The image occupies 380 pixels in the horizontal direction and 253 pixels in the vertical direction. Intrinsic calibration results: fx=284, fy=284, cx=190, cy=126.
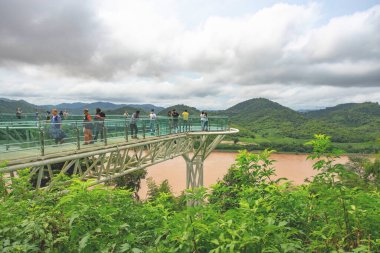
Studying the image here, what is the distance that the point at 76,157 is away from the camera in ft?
28.1

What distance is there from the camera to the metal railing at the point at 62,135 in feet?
24.7

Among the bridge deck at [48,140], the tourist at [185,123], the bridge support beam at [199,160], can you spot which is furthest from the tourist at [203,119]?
the bridge deck at [48,140]

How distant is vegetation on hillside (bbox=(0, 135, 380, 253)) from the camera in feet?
6.74

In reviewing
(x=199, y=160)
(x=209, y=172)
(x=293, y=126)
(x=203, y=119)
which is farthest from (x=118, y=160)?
(x=293, y=126)

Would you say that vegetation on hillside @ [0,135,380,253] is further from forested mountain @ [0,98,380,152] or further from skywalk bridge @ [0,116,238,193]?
forested mountain @ [0,98,380,152]

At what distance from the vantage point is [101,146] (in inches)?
Answer: 403

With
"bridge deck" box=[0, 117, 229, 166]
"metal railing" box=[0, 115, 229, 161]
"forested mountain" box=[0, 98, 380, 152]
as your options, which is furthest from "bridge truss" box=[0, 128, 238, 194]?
"forested mountain" box=[0, 98, 380, 152]

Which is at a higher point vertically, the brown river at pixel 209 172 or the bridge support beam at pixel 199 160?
the bridge support beam at pixel 199 160

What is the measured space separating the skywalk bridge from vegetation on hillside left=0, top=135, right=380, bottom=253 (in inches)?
27.4

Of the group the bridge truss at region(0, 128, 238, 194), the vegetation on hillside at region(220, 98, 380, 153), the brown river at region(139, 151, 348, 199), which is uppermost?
the bridge truss at region(0, 128, 238, 194)

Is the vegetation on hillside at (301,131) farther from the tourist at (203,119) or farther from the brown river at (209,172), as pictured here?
the tourist at (203,119)

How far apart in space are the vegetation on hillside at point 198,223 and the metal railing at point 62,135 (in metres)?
4.93

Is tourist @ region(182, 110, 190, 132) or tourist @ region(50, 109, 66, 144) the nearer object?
tourist @ region(50, 109, 66, 144)

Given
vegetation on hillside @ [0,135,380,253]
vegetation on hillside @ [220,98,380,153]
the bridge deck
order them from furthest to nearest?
vegetation on hillside @ [220,98,380,153]
the bridge deck
vegetation on hillside @ [0,135,380,253]
